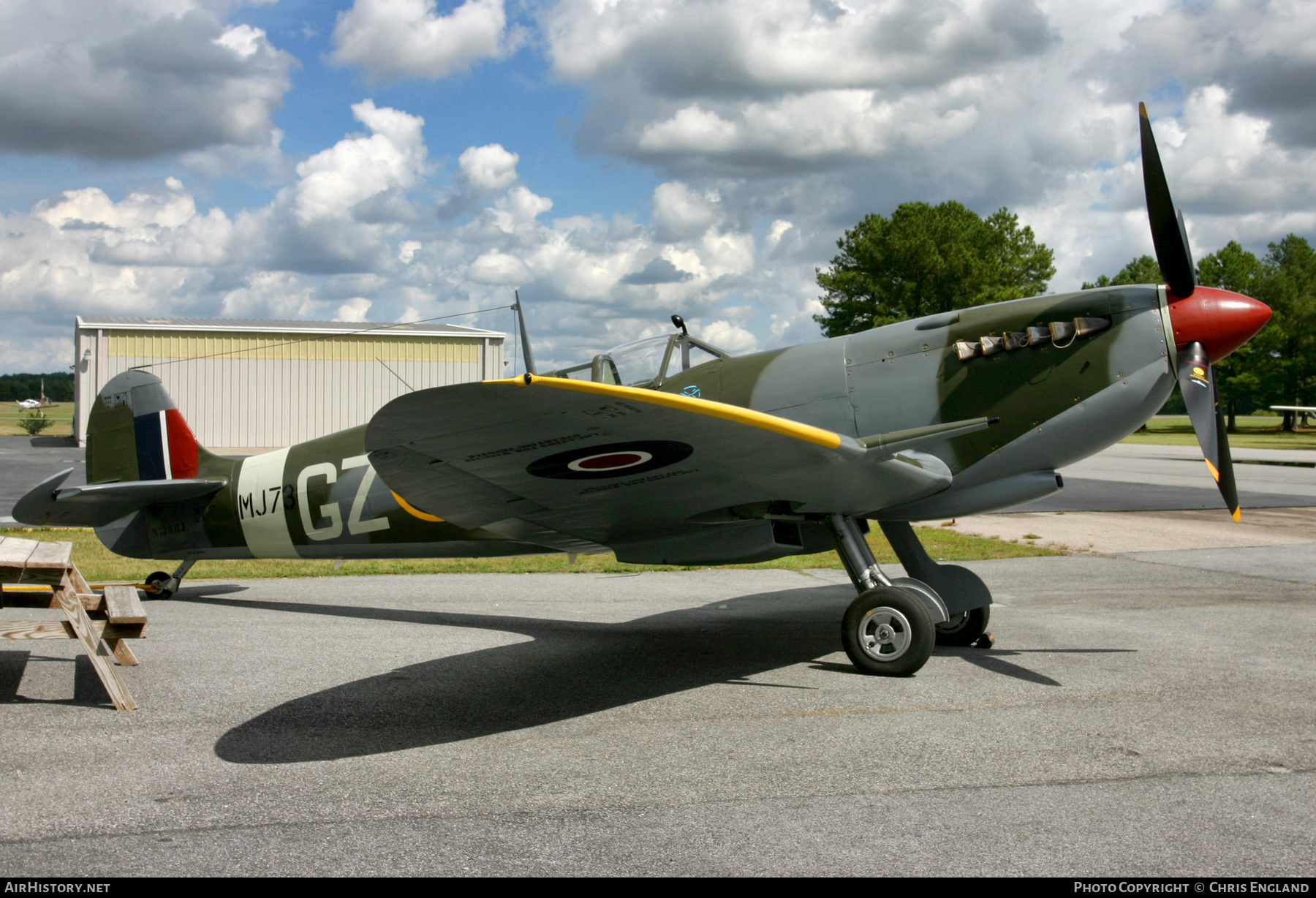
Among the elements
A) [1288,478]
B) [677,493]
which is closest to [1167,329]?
[677,493]

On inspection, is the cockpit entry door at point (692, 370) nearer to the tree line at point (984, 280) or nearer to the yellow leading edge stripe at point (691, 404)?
the yellow leading edge stripe at point (691, 404)

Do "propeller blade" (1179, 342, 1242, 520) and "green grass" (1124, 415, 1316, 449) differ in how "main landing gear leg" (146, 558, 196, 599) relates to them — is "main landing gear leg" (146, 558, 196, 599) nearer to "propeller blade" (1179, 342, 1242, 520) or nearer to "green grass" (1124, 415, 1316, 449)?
"propeller blade" (1179, 342, 1242, 520)

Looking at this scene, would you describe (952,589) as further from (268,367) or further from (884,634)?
(268,367)

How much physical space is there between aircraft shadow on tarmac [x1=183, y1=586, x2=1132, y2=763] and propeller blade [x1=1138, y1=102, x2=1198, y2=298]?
8.16ft

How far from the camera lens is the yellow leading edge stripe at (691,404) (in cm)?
351

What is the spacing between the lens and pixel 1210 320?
5.26m

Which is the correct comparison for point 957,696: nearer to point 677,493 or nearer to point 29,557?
point 677,493

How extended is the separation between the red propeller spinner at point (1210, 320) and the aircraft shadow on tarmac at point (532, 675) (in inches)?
84.1

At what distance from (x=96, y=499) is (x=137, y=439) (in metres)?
0.93

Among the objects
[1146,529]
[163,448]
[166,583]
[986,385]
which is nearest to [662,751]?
[986,385]

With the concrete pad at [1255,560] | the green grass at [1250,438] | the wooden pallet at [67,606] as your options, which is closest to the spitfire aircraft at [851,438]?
the wooden pallet at [67,606]

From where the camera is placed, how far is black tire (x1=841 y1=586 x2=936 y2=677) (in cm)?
510

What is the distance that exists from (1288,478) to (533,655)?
2257 cm

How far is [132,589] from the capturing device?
522 centimetres
